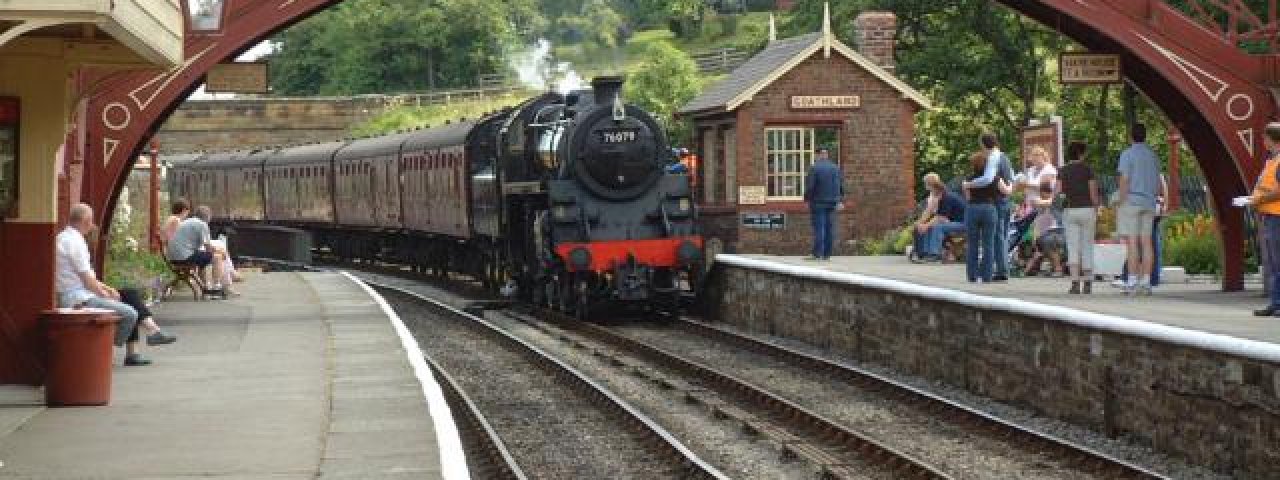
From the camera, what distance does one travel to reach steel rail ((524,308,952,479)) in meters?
12.5

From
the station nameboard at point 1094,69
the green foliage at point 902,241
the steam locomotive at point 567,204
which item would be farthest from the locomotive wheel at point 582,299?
the green foliage at point 902,241

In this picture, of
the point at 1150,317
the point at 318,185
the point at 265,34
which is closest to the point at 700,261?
the point at 265,34

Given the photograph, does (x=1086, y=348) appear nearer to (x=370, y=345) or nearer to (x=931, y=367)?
(x=931, y=367)

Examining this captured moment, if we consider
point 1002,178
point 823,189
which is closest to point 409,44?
point 823,189

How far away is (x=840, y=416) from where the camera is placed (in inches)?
617

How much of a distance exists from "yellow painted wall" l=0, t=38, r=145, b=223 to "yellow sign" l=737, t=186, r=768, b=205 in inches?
783

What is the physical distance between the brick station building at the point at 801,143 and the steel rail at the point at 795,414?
11204mm

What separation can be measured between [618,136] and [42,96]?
1154 centimetres

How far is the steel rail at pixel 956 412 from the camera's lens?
40.2ft

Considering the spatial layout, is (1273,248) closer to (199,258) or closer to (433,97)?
(199,258)

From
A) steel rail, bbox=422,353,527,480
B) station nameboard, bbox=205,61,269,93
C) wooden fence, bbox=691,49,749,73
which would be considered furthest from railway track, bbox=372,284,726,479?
wooden fence, bbox=691,49,749,73

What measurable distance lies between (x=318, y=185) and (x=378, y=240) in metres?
4.01

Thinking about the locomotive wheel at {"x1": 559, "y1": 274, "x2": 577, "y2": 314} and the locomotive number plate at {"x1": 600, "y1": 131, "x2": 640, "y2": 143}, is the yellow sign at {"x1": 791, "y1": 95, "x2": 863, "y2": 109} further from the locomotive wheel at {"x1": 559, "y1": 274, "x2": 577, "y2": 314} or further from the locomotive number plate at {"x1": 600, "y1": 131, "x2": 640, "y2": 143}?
the locomotive wheel at {"x1": 559, "y1": 274, "x2": 577, "y2": 314}

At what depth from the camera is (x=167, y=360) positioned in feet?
59.0
